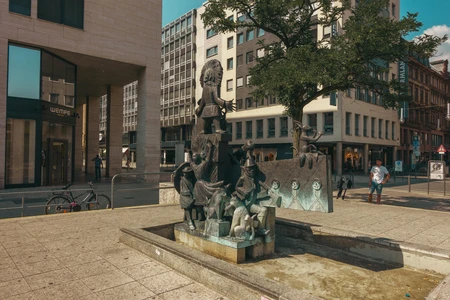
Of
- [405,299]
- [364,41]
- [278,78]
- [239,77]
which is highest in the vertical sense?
[239,77]

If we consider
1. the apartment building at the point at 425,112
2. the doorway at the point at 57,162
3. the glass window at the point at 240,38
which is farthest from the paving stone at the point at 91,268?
the apartment building at the point at 425,112

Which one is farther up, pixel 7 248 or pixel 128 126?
pixel 128 126

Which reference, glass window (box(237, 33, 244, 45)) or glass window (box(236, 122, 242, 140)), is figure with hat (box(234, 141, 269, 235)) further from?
glass window (box(237, 33, 244, 45))

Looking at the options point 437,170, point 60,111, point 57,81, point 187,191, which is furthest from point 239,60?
point 187,191

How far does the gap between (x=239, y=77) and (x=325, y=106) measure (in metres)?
14.1

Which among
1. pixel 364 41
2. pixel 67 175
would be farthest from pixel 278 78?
pixel 67 175

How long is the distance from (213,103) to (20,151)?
1493 centimetres

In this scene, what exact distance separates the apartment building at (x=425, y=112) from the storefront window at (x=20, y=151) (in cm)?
4302

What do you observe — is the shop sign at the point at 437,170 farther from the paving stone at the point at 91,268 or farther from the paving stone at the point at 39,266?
the paving stone at the point at 39,266

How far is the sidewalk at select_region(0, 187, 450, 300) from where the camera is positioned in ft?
13.9

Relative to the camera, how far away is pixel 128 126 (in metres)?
67.4

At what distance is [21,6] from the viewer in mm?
17453

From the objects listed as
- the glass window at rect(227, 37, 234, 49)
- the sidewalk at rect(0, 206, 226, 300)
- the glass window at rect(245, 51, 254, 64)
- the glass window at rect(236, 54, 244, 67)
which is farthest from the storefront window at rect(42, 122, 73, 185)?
the glass window at rect(227, 37, 234, 49)

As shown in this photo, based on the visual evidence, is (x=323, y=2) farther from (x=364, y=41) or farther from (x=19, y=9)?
(x=19, y=9)
